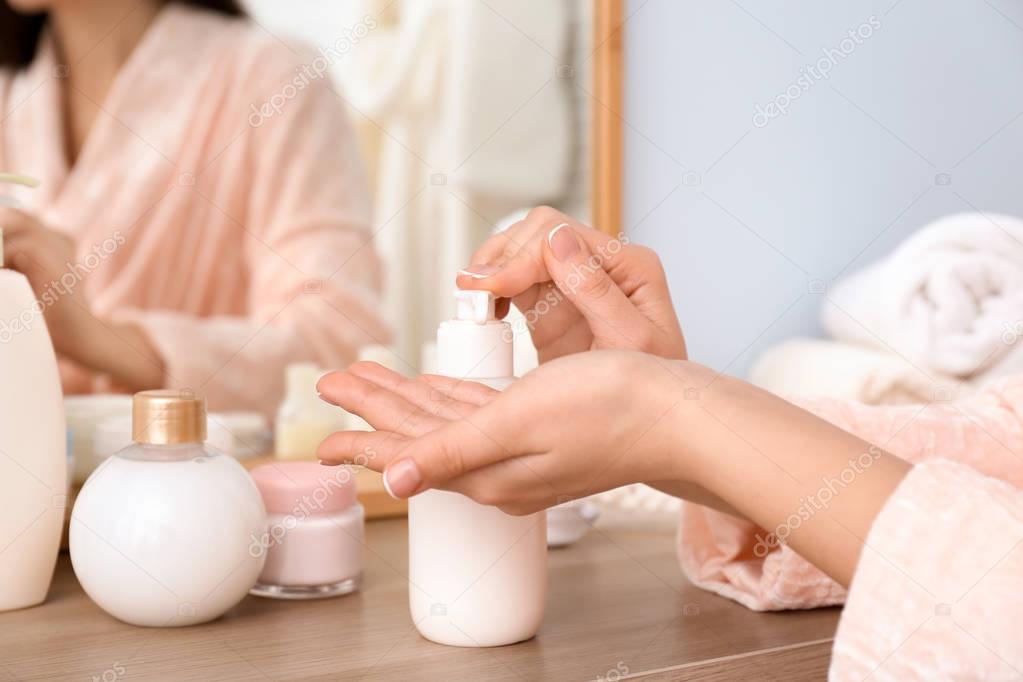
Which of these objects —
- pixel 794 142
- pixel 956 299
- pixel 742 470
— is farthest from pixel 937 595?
pixel 794 142

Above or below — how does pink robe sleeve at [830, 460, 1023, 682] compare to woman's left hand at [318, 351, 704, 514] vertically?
below

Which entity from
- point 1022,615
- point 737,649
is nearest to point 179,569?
point 737,649

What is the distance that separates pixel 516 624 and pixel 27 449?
314mm

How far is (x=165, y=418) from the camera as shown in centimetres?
60

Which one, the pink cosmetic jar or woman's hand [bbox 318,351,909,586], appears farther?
the pink cosmetic jar

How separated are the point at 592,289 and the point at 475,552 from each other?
0.62 feet

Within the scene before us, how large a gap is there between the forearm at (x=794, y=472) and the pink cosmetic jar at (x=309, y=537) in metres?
0.26

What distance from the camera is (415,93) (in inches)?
38.9

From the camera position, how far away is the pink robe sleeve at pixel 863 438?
690 mm

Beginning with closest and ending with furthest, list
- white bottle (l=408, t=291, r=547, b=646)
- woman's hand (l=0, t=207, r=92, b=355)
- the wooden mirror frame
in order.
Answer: white bottle (l=408, t=291, r=547, b=646), woman's hand (l=0, t=207, r=92, b=355), the wooden mirror frame

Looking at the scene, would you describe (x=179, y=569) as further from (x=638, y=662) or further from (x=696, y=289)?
(x=696, y=289)

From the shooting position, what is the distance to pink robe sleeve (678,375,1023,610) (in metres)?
0.69

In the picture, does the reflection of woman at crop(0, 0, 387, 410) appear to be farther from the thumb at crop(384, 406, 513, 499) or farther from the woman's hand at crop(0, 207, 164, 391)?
the thumb at crop(384, 406, 513, 499)

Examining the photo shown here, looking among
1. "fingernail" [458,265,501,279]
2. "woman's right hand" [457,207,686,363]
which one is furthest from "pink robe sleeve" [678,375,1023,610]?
"fingernail" [458,265,501,279]
